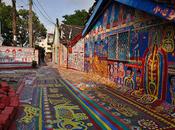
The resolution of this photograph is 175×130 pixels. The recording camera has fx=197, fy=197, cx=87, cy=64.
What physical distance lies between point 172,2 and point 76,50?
14.7 meters

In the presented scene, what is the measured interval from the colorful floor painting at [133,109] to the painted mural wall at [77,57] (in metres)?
9.46

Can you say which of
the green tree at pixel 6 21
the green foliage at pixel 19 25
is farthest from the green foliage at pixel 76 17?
the green tree at pixel 6 21

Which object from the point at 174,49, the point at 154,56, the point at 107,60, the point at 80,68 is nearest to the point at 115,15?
the point at 107,60

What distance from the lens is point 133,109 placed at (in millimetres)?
6125

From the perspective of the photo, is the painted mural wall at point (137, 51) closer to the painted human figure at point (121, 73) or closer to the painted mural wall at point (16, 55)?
the painted human figure at point (121, 73)

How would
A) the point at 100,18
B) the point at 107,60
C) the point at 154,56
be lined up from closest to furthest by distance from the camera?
the point at 154,56, the point at 107,60, the point at 100,18

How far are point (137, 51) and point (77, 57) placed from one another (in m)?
11.5

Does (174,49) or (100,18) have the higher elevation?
(100,18)

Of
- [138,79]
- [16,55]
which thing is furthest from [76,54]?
[138,79]

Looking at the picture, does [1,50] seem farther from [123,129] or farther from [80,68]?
[123,129]

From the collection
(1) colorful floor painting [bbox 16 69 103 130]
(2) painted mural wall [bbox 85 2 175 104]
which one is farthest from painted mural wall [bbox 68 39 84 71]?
(1) colorful floor painting [bbox 16 69 103 130]

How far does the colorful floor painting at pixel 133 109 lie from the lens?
4.99 m

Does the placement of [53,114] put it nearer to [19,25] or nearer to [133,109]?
[133,109]

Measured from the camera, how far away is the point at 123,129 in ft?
15.2
